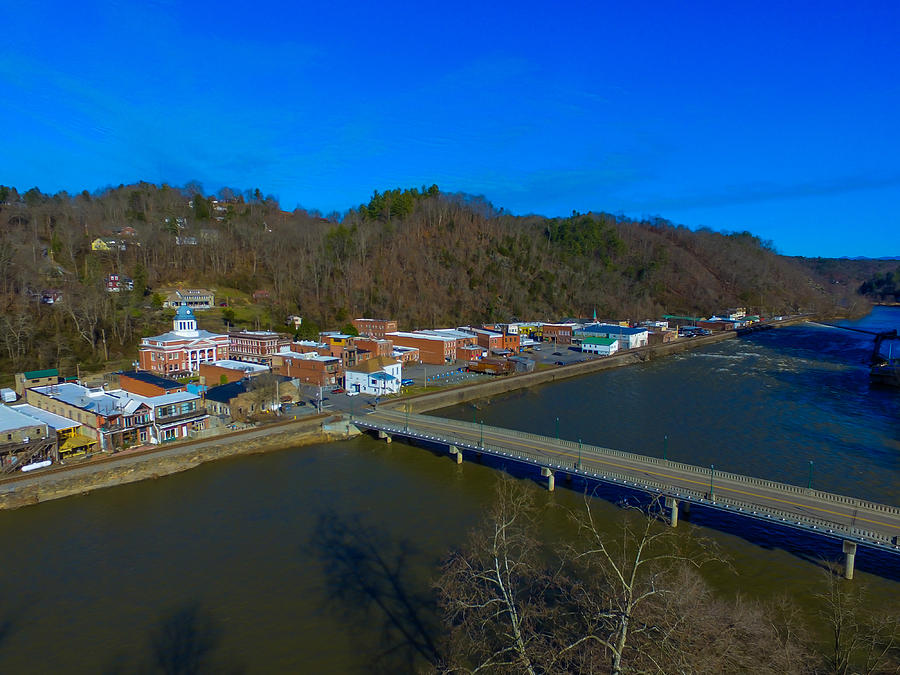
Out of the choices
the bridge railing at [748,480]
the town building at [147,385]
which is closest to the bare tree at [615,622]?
the bridge railing at [748,480]

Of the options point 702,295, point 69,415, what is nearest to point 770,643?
point 69,415

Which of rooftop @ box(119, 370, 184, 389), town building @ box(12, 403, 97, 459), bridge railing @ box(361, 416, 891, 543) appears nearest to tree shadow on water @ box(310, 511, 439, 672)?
bridge railing @ box(361, 416, 891, 543)

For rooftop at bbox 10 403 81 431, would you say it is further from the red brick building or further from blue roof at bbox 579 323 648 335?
blue roof at bbox 579 323 648 335

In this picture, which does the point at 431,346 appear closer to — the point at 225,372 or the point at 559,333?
the point at 225,372

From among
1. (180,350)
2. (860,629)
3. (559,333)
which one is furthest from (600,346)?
(860,629)

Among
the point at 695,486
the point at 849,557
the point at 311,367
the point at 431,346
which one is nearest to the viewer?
the point at 849,557
